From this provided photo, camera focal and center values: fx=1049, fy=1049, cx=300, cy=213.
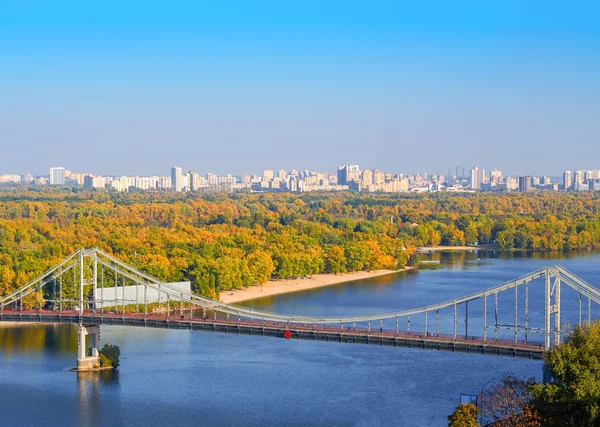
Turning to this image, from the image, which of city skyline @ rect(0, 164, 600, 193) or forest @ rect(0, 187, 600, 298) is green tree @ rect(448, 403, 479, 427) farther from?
city skyline @ rect(0, 164, 600, 193)

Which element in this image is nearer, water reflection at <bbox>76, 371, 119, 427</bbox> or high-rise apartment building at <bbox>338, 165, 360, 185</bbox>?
water reflection at <bbox>76, 371, 119, 427</bbox>

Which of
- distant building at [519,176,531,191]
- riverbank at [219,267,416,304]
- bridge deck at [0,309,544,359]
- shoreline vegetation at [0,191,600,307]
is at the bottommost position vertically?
riverbank at [219,267,416,304]

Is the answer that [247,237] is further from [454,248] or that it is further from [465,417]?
[465,417]

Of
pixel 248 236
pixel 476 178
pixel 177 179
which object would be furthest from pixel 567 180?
pixel 248 236

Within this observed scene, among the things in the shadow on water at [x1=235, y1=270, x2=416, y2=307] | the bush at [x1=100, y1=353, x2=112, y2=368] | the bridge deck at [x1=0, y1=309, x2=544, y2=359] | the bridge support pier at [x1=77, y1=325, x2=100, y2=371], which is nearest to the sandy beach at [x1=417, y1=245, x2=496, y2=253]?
the shadow on water at [x1=235, y1=270, x2=416, y2=307]

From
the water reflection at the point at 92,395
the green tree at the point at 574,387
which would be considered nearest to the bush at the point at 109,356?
the water reflection at the point at 92,395

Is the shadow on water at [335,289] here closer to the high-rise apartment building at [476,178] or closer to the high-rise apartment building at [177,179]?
the high-rise apartment building at [177,179]
